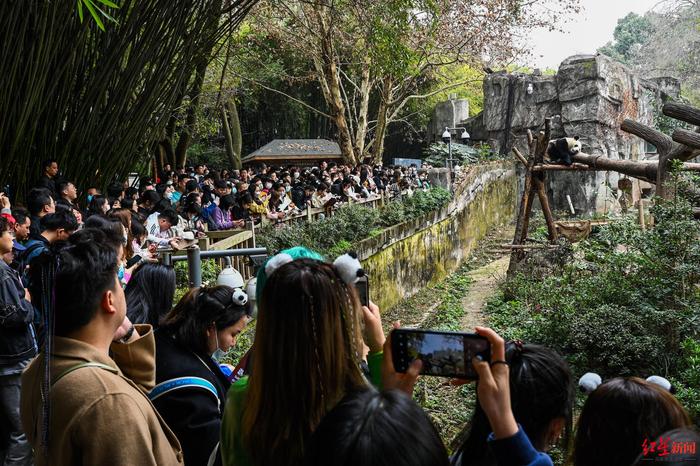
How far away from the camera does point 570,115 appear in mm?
21719

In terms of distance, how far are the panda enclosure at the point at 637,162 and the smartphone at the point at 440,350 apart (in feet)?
16.5

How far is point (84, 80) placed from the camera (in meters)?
6.80

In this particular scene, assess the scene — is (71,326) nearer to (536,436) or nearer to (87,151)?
(536,436)

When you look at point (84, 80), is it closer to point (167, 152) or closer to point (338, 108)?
point (167, 152)

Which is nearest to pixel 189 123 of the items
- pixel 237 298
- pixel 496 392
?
pixel 237 298

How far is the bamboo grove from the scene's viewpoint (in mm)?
5625

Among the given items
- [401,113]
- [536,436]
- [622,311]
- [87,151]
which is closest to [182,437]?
[536,436]

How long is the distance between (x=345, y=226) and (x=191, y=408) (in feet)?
25.1

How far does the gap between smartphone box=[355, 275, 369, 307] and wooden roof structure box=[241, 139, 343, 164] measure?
19.1 metres

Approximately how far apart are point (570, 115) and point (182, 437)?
69.8 ft

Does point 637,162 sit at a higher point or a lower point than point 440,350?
higher

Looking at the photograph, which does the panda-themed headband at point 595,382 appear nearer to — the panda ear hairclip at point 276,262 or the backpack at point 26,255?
the panda ear hairclip at point 276,262

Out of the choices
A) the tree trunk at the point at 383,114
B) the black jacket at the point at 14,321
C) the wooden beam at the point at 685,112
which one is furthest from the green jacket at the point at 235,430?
the tree trunk at the point at 383,114

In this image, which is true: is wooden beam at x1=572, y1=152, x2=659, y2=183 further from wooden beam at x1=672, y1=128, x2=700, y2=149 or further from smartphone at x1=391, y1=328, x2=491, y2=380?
smartphone at x1=391, y1=328, x2=491, y2=380
